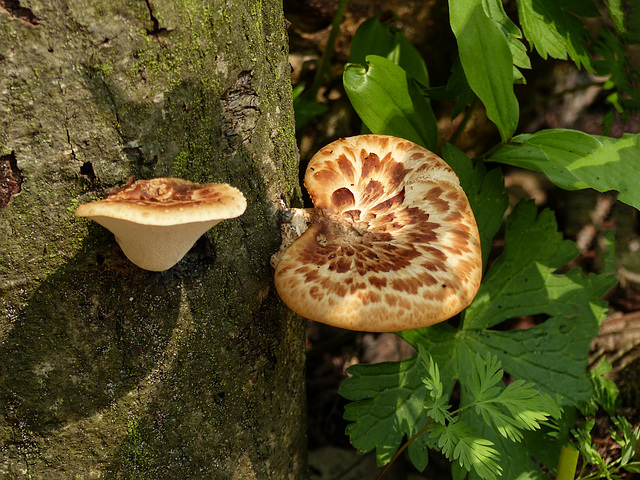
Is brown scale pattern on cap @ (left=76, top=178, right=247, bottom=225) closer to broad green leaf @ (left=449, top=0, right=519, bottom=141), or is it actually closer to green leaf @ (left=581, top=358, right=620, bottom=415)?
broad green leaf @ (left=449, top=0, right=519, bottom=141)

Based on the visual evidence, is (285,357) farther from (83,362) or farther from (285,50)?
(285,50)

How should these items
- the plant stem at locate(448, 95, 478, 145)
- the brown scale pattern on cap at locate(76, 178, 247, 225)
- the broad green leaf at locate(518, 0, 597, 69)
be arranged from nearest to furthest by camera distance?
the brown scale pattern on cap at locate(76, 178, 247, 225) → the broad green leaf at locate(518, 0, 597, 69) → the plant stem at locate(448, 95, 478, 145)

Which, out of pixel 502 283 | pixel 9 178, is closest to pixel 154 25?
pixel 9 178

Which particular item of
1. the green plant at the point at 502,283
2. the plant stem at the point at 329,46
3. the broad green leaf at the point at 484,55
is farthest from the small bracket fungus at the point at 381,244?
the plant stem at the point at 329,46

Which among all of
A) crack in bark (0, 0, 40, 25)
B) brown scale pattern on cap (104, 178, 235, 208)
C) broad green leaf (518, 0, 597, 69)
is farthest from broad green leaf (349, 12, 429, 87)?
crack in bark (0, 0, 40, 25)

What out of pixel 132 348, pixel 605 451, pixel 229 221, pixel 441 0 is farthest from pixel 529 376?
pixel 441 0

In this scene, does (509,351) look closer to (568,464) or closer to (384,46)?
(568,464)
